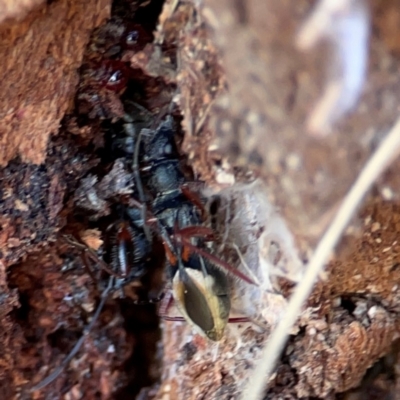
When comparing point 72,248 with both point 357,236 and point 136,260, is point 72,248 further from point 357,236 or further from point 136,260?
point 357,236

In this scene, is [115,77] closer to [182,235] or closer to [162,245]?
[182,235]

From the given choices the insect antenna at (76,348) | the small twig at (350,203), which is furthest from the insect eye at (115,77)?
the small twig at (350,203)

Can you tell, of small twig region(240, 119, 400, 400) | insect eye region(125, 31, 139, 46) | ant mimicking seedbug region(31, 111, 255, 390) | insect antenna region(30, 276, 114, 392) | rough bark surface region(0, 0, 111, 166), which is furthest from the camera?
insect antenna region(30, 276, 114, 392)

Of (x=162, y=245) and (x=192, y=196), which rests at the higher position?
(x=192, y=196)

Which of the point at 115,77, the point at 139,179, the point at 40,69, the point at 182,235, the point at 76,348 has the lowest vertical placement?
the point at 76,348

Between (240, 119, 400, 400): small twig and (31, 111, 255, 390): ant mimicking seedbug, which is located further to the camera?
(31, 111, 255, 390): ant mimicking seedbug

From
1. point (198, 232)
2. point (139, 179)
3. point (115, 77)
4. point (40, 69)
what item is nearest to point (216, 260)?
point (198, 232)

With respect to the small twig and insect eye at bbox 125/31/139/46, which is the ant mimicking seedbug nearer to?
insect eye at bbox 125/31/139/46

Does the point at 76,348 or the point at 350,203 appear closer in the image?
the point at 350,203

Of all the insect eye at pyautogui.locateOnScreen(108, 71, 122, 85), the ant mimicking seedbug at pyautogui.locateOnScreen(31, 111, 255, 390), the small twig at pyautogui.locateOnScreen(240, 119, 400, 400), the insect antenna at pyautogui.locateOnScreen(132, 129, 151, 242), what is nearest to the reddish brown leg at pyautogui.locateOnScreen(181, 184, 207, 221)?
the ant mimicking seedbug at pyautogui.locateOnScreen(31, 111, 255, 390)
